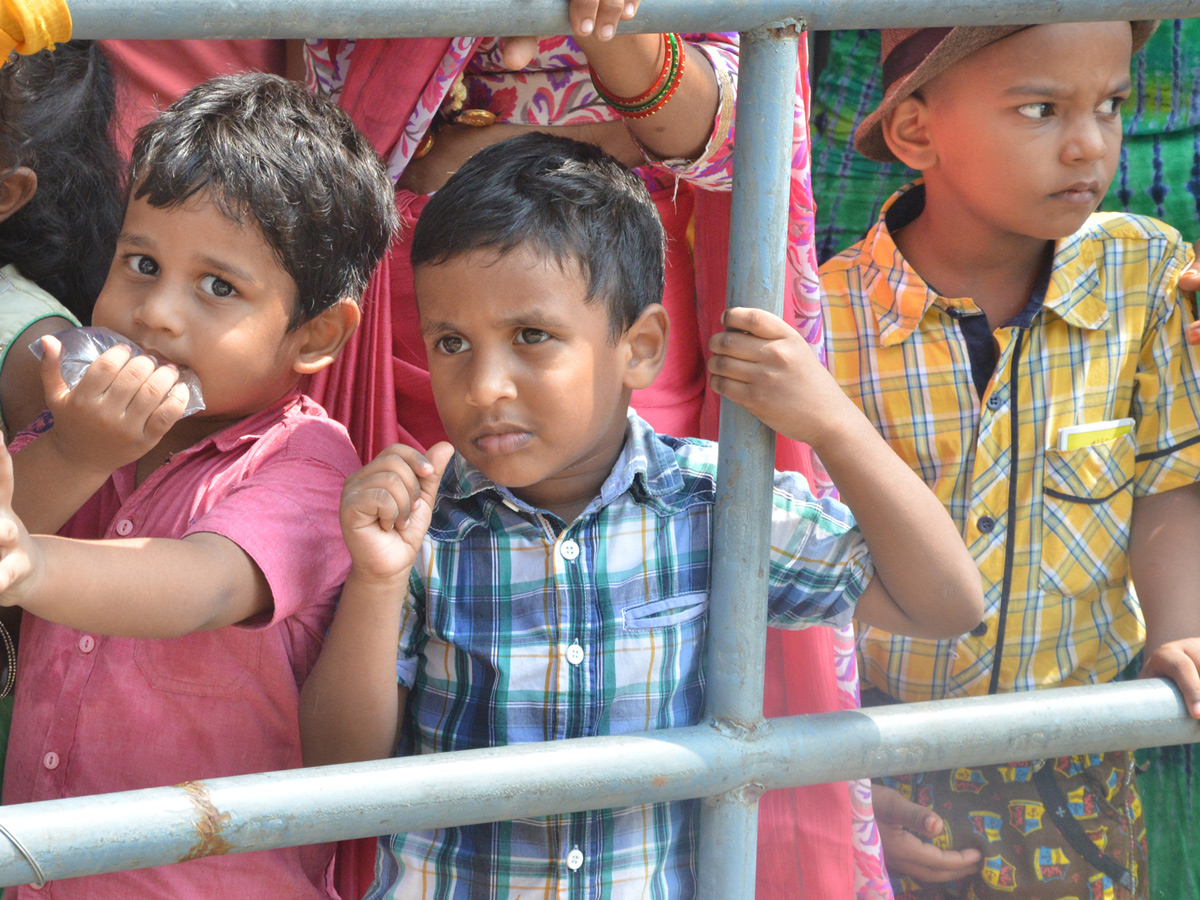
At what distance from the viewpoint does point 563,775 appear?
0.91m

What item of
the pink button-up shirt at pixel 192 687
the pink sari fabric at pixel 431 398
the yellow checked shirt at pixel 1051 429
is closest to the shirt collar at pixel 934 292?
the yellow checked shirt at pixel 1051 429

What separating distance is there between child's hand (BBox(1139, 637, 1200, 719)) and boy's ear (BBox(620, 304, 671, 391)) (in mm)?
618

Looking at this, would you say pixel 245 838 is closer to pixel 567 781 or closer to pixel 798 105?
pixel 567 781

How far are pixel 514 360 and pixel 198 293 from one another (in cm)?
34

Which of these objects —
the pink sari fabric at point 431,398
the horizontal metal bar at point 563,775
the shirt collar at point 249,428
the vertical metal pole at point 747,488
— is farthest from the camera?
the pink sari fabric at point 431,398

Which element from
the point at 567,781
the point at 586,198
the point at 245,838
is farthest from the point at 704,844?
the point at 586,198

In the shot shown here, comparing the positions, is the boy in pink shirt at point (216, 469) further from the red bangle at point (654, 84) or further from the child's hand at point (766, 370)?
the child's hand at point (766, 370)

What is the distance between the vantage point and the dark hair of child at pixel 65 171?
5.12 ft

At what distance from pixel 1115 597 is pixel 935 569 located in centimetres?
67

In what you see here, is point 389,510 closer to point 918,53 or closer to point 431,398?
point 431,398

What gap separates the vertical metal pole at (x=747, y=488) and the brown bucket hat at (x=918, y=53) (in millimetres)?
688

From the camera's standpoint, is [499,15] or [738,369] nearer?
[499,15]

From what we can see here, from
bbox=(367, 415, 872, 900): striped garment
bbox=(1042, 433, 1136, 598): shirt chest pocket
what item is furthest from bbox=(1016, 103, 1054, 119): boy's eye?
bbox=(367, 415, 872, 900): striped garment

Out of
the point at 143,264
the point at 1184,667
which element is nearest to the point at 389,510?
the point at 143,264
